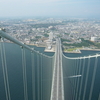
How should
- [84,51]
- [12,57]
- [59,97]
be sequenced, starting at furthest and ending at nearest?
[84,51] < [12,57] < [59,97]

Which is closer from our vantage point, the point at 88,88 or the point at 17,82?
the point at 17,82

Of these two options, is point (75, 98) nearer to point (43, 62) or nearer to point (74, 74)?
point (74, 74)

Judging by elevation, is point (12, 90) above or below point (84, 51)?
above

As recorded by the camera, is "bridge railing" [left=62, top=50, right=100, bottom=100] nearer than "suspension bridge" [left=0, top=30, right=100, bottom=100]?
No

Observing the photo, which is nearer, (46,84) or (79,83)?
(46,84)

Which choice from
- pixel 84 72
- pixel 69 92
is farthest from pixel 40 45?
pixel 69 92

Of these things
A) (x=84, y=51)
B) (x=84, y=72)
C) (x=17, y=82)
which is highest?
(x=17, y=82)

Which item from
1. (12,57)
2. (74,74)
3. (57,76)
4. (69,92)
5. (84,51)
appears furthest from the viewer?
(84,51)

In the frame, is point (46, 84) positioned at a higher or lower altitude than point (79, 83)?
higher

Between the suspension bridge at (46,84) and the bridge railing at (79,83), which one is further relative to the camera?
the bridge railing at (79,83)
